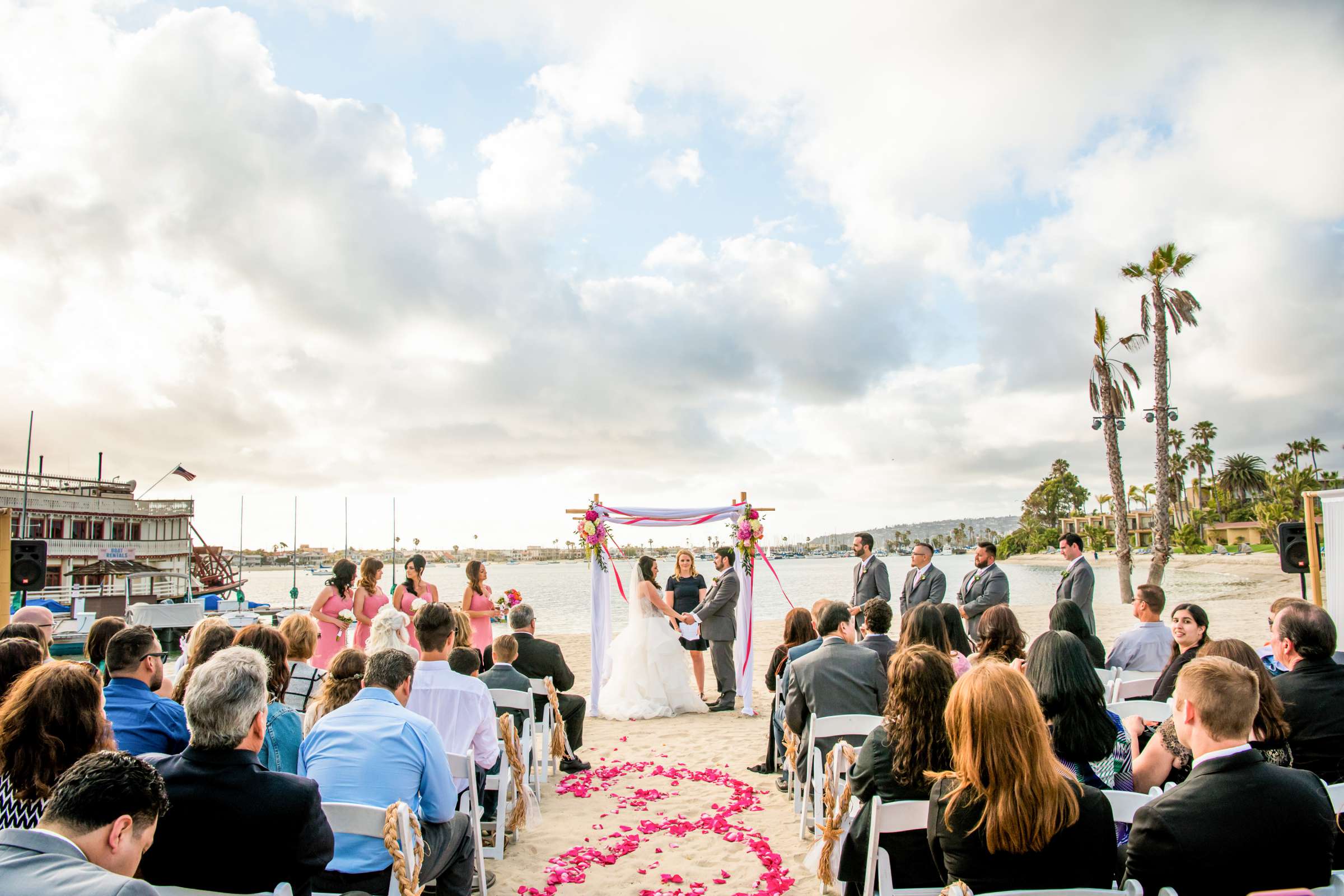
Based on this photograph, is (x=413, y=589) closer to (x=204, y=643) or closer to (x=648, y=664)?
Result: (x=648, y=664)

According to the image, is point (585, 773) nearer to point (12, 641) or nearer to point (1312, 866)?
point (12, 641)

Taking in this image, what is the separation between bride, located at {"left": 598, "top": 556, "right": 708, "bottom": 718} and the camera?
925cm

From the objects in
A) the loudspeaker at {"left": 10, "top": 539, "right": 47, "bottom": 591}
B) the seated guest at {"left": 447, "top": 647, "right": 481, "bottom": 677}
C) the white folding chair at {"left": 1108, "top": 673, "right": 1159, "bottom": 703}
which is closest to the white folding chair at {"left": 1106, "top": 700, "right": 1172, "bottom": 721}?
the white folding chair at {"left": 1108, "top": 673, "right": 1159, "bottom": 703}

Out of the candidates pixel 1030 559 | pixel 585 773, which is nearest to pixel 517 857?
pixel 585 773

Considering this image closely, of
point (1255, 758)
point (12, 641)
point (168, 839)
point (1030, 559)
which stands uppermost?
point (12, 641)

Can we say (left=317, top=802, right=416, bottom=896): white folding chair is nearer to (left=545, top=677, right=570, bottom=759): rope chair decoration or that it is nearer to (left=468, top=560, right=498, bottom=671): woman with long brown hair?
(left=545, top=677, right=570, bottom=759): rope chair decoration

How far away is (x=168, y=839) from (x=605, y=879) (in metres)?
2.77

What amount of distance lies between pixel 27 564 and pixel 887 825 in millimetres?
10922

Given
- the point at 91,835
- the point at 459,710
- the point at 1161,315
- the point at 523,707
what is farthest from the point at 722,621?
the point at 1161,315

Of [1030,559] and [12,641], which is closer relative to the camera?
[12,641]

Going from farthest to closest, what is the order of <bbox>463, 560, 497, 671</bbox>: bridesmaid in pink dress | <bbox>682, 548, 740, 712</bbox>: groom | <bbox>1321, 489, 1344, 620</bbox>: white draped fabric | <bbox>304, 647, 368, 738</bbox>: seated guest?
<bbox>682, 548, 740, 712</bbox>: groom, <bbox>1321, 489, 1344, 620</bbox>: white draped fabric, <bbox>463, 560, 497, 671</bbox>: bridesmaid in pink dress, <bbox>304, 647, 368, 738</bbox>: seated guest

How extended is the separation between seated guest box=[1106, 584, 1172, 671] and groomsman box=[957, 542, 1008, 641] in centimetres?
176

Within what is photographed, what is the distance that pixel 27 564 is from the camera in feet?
30.3

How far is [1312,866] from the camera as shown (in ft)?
7.55
